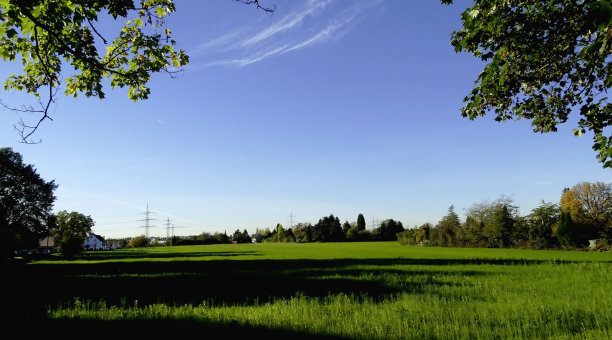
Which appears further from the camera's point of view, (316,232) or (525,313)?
(316,232)

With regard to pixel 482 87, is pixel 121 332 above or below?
below

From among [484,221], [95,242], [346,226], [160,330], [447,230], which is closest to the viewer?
[160,330]

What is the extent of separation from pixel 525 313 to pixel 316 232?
389 ft

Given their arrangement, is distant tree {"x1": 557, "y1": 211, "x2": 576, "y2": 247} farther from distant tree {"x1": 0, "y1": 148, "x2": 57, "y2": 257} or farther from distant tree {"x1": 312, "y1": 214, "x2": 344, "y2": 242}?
distant tree {"x1": 312, "y1": 214, "x2": 344, "y2": 242}

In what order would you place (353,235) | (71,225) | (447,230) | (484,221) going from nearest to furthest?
(484,221) < (447,230) < (71,225) < (353,235)

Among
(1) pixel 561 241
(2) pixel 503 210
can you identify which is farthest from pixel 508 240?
(1) pixel 561 241

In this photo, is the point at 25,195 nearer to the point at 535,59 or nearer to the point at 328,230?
the point at 535,59

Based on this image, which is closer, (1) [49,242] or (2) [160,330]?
(2) [160,330]

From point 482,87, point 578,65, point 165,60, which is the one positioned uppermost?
point 165,60

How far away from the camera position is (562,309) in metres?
7.49

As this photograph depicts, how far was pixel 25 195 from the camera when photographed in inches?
1875

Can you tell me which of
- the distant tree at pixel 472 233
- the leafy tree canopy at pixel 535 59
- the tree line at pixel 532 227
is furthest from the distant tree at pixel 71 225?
the leafy tree canopy at pixel 535 59

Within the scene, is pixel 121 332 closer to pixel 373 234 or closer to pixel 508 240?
pixel 508 240

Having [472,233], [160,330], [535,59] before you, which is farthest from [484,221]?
[160,330]
